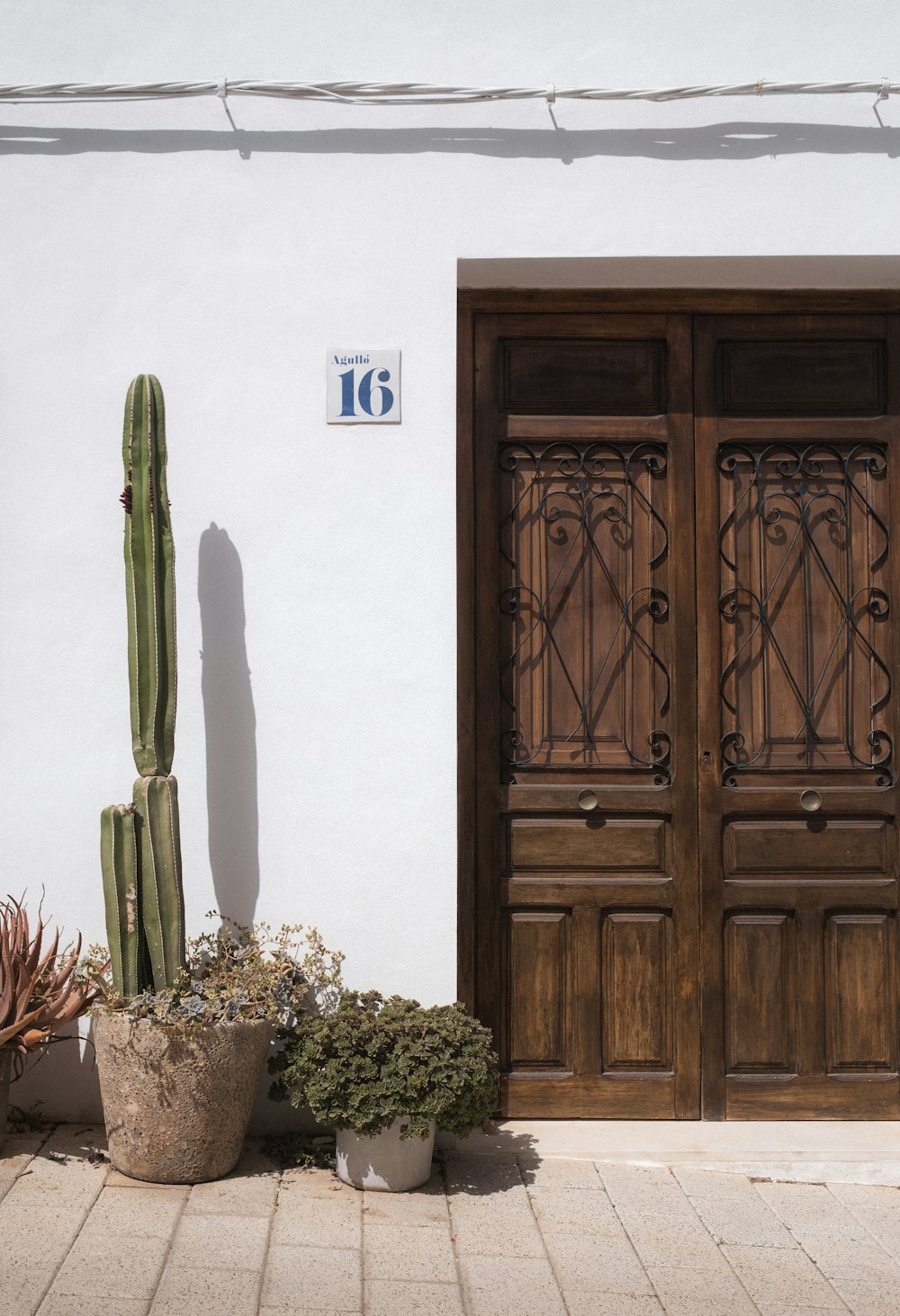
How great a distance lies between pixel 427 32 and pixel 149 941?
3.03 metres

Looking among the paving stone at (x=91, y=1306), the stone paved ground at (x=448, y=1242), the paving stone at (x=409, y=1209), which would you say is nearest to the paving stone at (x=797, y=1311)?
the stone paved ground at (x=448, y=1242)

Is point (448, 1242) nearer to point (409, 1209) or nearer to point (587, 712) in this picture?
point (409, 1209)

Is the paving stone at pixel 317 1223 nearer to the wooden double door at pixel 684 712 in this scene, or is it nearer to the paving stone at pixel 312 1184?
the paving stone at pixel 312 1184

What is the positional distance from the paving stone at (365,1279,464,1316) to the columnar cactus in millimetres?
1032

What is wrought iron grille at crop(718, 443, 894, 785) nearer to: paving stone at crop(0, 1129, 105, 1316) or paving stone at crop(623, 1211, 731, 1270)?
paving stone at crop(623, 1211, 731, 1270)

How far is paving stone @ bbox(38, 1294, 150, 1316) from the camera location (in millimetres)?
2576

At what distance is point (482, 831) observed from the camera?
12.6 ft

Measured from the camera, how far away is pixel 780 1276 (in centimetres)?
286

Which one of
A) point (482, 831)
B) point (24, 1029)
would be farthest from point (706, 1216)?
point (24, 1029)

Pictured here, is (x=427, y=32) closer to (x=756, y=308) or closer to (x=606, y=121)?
(x=606, y=121)

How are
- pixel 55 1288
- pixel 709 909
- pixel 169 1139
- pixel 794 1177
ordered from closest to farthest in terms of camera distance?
pixel 55 1288, pixel 169 1139, pixel 794 1177, pixel 709 909

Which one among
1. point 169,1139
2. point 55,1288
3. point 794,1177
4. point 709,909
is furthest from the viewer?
point 709,909

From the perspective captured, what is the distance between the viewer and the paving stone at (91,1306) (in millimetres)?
2576

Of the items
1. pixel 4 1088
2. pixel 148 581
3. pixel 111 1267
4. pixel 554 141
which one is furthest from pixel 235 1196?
pixel 554 141
